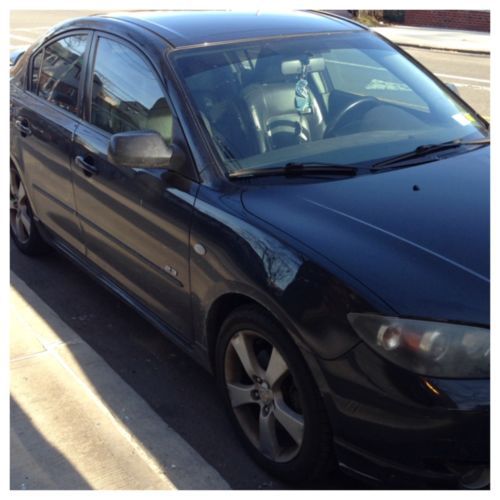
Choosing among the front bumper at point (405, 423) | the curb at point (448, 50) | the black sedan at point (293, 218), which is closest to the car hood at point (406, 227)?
the black sedan at point (293, 218)

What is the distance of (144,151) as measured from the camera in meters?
3.04

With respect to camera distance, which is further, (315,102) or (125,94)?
(125,94)

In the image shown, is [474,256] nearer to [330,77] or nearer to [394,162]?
[394,162]

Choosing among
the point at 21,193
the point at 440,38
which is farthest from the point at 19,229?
the point at 440,38

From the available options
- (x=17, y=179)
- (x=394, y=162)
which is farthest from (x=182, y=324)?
(x=17, y=179)

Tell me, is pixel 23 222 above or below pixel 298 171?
below

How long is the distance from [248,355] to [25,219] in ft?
9.61

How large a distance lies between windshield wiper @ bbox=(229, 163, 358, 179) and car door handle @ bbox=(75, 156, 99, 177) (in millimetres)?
1068

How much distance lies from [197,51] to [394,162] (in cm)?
112

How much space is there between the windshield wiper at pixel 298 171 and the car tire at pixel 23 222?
249cm

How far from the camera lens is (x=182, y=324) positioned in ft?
10.7

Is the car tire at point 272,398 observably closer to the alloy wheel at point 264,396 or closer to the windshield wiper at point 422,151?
the alloy wheel at point 264,396

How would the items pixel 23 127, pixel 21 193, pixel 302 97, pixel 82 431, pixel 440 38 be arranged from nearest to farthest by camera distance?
1. pixel 82 431
2. pixel 302 97
3. pixel 23 127
4. pixel 21 193
5. pixel 440 38

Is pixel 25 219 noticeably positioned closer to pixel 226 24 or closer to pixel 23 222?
pixel 23 222
